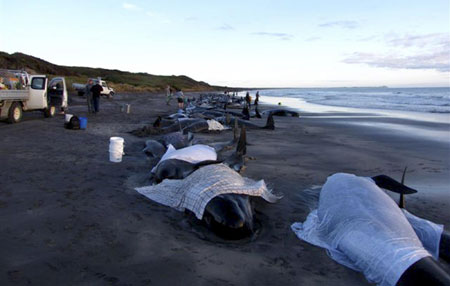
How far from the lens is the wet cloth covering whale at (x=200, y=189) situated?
5246 mm

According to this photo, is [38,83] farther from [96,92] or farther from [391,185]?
[391,185]

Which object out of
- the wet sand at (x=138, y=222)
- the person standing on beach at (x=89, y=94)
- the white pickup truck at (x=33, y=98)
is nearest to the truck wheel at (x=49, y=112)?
the white pickup truck at (x=33, y=98)

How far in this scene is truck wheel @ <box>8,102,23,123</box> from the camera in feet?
49.5

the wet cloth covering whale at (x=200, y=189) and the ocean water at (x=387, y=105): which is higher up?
the ocean water at (x=387, y=105)

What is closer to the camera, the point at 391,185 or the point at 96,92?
the point at 391,185

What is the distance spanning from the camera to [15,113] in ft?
50.6

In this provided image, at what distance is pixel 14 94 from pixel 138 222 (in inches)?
504

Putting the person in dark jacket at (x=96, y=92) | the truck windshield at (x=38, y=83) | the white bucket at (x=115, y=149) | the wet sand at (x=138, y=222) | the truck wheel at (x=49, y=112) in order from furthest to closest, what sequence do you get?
the person in dark jacket at (x=96, y=92) < the truck wheel at (x=49, y=112) < the truck windshield at (x=38, y=83) < the white bucket at (x=115, y=149) < the wet sand at (x=138, y=222)

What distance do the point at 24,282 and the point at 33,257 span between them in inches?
21.8

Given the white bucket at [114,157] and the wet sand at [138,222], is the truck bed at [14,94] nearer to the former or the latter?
the wet sand at [138,222]

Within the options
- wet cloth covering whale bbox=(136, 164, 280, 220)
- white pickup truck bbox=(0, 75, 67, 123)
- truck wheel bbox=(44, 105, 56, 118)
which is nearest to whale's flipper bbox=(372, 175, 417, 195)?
wet cloth covering whale bbox=(136, 164, 280, 220)

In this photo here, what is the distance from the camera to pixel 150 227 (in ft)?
16.8

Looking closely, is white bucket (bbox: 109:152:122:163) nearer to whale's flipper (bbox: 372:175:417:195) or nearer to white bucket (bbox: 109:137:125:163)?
white bucket (bbox: 109:137:125:163)

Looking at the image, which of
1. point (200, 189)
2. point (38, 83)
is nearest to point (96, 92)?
point (38, 83)
